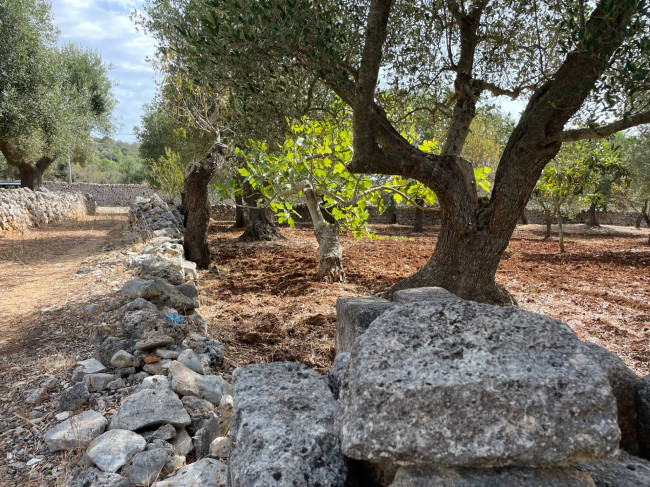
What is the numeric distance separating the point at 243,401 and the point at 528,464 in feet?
4.14

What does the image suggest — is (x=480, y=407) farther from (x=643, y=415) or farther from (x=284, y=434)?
(x=643, y=415)

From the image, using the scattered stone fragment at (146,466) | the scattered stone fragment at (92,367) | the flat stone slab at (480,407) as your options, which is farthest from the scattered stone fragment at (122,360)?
the flat stone slab at (480,407)

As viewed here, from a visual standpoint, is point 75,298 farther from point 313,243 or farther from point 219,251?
point 313,243

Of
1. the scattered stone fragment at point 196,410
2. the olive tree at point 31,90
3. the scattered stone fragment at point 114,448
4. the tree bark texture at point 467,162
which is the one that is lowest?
the scattered stone fragment at point 196,410

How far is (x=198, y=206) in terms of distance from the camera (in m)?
10.8

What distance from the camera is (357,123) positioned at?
17.9ft

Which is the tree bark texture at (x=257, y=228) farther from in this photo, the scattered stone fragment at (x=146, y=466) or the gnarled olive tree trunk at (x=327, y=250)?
the scattered stone fragment at (x=146, y=466)

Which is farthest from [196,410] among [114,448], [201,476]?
[201,476]

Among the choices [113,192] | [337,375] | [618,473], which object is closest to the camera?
[618,473]

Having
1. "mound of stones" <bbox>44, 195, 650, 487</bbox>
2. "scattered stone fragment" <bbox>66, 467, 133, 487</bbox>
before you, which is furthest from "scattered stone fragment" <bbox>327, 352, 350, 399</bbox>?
"scattered stone fragment" <bbox>66, 467, 133, 487</bbox>

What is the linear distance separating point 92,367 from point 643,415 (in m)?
4.41

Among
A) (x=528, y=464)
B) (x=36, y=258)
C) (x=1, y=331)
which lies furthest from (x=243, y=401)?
(x=36, y=258)

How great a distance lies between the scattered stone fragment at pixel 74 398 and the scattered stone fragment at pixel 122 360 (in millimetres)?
406

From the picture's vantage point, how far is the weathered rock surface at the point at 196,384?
363 cm
